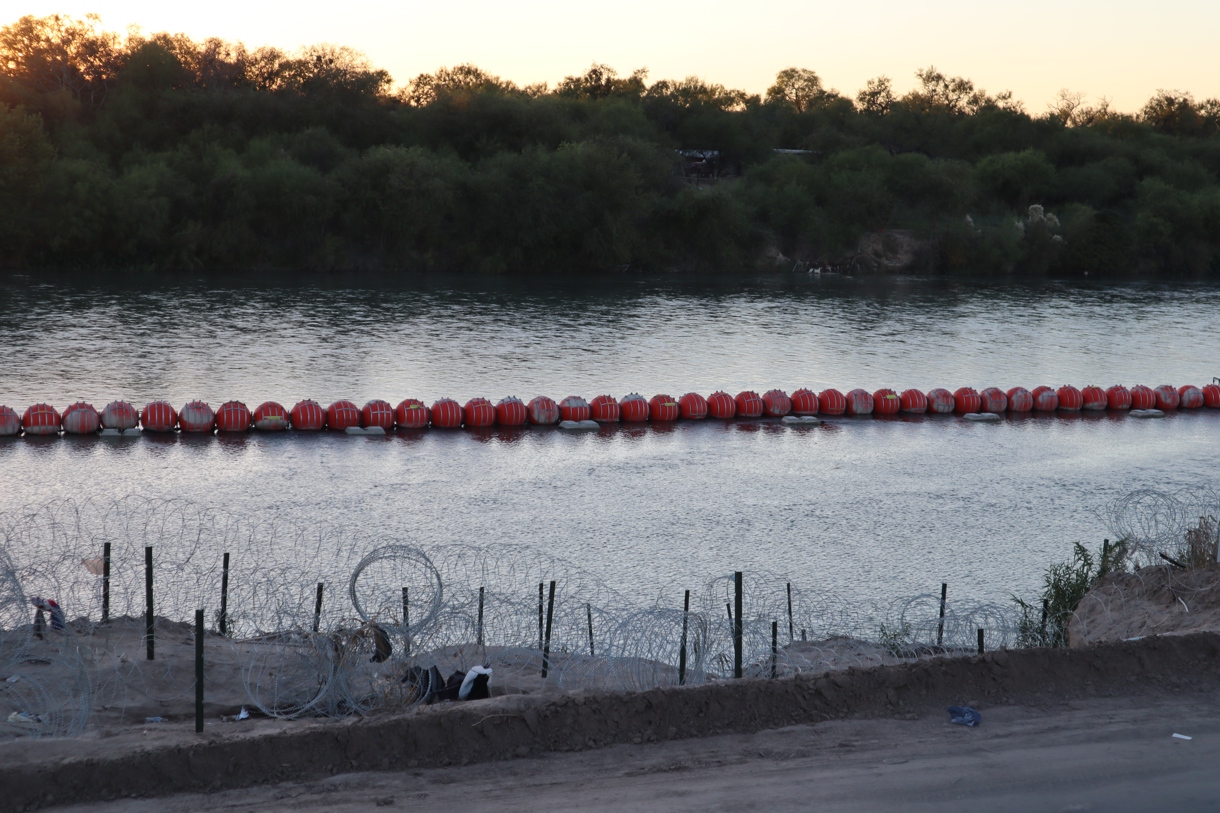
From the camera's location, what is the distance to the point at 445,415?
102 ft

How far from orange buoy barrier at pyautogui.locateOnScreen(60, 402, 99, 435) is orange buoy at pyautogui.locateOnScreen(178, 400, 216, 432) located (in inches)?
81.2

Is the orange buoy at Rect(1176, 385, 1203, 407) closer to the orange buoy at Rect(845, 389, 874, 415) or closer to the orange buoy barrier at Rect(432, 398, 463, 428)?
the orange buoy at Rect(845, 389, 874, 415)

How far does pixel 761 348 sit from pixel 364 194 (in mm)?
40099

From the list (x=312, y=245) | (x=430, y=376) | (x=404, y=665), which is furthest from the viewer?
(x=312, y=245)

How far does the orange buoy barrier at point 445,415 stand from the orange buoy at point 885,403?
42.5 feet

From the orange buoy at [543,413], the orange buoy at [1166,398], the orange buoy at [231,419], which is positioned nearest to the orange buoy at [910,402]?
the orange buoy at [1166,398]

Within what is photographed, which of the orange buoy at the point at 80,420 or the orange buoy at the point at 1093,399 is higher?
the orange buoy at the point at 1093,399

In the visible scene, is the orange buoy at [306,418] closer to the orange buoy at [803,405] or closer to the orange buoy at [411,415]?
the orange buoy at [411,415]

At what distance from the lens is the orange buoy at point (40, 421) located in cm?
2795

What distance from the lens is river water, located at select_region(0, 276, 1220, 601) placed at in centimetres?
2153

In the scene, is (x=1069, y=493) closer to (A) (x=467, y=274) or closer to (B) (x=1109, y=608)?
(B) (x=1109, y=608)

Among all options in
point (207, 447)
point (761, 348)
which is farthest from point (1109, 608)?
point (761, 348)

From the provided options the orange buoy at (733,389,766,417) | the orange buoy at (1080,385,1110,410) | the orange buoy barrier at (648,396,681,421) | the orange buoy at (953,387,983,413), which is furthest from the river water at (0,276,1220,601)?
the orange buoy at (1080,385,1110,410)

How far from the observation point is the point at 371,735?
9.95 meters
